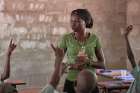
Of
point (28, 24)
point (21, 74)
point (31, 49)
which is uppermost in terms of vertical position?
point (28, 24)

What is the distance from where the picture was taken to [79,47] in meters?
3.66

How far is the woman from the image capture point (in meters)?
3.58

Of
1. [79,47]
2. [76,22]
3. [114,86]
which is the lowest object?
[114,86]

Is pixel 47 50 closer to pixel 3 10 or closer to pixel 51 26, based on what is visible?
pixel 51 26

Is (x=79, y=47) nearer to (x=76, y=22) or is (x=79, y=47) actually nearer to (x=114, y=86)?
(x=76, y=22)

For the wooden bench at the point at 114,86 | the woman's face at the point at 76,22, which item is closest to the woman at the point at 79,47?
the woman's face at the point at 76,22

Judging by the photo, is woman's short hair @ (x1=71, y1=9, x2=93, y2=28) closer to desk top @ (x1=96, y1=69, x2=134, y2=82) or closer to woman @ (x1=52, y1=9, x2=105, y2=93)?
woman @ (x1=52, y1=9, x2=105, y2=93)

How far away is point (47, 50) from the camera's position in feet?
22.1

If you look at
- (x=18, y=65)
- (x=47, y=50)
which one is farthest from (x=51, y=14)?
(x=18, y=65)

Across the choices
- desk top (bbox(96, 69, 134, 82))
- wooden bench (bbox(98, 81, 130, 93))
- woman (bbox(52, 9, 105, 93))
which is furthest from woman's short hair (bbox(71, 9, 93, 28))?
desk top (bbox(96, 69, 134, 82))

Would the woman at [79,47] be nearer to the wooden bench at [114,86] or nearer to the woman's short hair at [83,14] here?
the woman's short hair at [83,14]

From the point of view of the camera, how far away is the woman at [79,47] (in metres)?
3.58


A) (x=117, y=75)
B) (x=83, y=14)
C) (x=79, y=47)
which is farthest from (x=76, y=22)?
(x=117, y=75)

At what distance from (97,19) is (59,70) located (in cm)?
438
